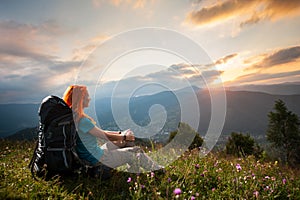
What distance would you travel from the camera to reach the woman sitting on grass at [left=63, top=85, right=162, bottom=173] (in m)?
4.25

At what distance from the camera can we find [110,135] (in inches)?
187

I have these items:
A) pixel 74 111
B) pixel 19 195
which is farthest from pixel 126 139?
pixel 19 195

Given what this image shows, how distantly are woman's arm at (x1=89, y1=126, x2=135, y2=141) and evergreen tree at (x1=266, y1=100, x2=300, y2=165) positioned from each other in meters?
51.1

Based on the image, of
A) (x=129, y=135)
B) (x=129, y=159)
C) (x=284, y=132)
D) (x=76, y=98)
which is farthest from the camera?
(x=284, y=132)

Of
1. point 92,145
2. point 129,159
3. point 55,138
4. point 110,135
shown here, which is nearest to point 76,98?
point 55,138

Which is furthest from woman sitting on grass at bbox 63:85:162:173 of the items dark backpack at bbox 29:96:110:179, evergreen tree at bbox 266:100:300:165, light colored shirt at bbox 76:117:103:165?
evergreen tree at bbox 266:100:300:165

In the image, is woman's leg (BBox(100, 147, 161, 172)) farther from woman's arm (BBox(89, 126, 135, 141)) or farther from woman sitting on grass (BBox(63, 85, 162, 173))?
woman's arm (BBox(89, 126, 135, 141))

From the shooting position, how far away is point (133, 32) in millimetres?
5227

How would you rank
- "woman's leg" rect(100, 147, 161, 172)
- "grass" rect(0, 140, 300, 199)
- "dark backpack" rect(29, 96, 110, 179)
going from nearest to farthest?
1. "grass" rect(0, 140, 300, 199)
2. "dark backpack" rect(29, 96, 110, 179)
3. "woman's leg" rect(100, 147, 161, 172)

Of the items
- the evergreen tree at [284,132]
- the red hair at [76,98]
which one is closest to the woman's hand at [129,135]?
the red hair at [76,98]

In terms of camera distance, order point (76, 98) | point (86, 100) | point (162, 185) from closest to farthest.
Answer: point (162, 185) < point (76, 98) < point (86, 100)

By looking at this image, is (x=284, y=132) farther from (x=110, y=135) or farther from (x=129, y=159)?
(x=110, y=135)

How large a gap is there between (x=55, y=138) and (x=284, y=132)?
54468 mm

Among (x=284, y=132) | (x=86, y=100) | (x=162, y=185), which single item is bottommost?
(x=284, y=132)
